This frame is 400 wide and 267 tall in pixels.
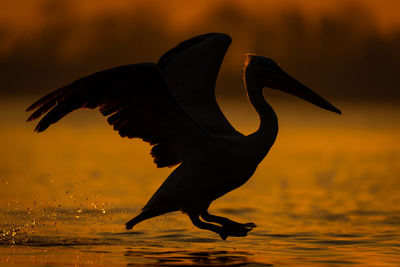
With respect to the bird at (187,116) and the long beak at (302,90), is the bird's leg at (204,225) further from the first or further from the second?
the long beak at (302,90)

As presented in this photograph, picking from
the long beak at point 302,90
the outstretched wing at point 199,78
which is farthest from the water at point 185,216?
the long beak at point 302,90

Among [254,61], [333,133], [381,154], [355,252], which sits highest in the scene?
[333,133]

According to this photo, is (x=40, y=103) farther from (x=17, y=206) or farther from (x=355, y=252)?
(x=17, y=206)

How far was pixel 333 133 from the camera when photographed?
130ft

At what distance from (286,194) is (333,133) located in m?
23.2

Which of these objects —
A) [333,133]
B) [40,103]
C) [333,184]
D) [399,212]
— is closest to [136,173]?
[333,184]

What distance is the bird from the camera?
352 inches

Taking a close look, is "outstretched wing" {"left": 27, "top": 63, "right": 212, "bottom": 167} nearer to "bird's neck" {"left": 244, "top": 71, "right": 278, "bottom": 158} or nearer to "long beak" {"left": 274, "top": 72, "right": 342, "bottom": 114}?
"bird's neck" {"left": 244, "top": 71, "right": 278, "bottom": 158}

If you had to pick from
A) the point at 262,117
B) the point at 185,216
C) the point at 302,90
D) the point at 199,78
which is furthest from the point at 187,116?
the point at 185,216

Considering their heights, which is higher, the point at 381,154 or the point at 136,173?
the point at 381,154

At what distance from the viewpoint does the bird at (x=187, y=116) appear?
8930 millimetres

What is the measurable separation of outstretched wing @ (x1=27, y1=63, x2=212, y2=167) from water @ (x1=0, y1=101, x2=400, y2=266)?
1200mm

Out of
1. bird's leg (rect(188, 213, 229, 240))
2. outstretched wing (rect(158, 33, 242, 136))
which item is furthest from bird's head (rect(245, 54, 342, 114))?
bird's leg (rect(188, 213, 229, 240))

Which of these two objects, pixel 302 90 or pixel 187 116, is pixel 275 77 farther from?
pixel 187 116
